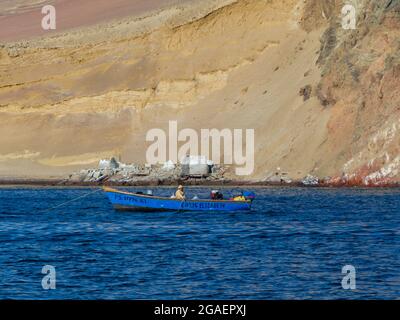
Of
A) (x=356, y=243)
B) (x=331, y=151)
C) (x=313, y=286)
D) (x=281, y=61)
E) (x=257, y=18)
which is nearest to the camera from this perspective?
(x=313, y=286)

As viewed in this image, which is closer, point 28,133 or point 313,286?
point 313,286

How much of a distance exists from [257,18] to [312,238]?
6572 centimetres

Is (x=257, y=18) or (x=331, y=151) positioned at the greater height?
(x=257, y=18)

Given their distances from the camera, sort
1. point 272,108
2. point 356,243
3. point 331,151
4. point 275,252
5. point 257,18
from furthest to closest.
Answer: point 257,18 < point 272,108 < point 331,151 < point 356,243 < point 275,252

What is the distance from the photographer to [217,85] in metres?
94.9

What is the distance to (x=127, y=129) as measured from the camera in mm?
96625

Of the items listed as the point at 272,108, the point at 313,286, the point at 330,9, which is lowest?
the point at 313,286
